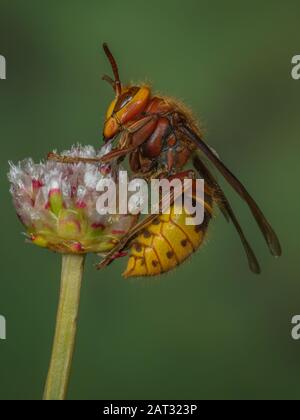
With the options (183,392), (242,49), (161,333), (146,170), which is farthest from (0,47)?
(146,170)

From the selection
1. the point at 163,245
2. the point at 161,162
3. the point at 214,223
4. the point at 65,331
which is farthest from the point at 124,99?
the point at 214,223

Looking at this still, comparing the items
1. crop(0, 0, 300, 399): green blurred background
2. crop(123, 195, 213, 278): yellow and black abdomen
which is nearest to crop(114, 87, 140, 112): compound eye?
crop(123, 195, 213, 278): yellow and black abdomen

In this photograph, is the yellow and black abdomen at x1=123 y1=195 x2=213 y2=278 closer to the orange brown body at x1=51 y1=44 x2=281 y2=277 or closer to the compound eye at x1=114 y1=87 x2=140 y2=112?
the orange brown body at x1=51 y1=44 x2=281 y2=277

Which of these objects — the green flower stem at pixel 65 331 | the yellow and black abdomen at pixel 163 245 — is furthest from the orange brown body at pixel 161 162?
the green flower stem at pixel 65 331

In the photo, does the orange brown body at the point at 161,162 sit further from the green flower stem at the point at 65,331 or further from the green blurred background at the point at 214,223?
the green blurred background at the point at 214,223

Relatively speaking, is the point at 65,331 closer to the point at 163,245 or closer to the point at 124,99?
the point at 163,245
